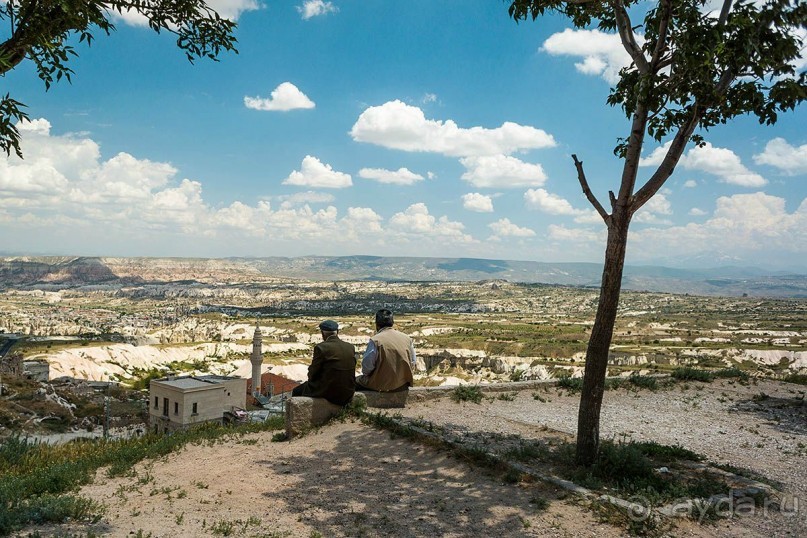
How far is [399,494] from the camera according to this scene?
21.0 feet

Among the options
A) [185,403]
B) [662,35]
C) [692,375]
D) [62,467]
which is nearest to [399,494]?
[62,467]

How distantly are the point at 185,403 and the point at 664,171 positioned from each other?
4038cm

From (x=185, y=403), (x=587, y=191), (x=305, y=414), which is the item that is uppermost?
(x=587, y=191)

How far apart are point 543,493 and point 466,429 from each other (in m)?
3.02

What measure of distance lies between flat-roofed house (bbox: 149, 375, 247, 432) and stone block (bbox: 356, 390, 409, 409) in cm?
3211

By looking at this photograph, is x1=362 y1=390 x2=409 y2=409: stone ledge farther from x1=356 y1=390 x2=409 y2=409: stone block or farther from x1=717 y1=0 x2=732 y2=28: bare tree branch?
x1=717 y1=0 x2=732 y2=28: bare tree branch

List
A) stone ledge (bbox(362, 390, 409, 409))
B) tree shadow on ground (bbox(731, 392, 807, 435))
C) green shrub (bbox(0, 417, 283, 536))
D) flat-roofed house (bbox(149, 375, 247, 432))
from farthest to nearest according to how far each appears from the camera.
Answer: flat-roofed house (bbox(149, 375, 247, 432)), stone ledge (bbox(362, 390, 409, 409)), tree shadow on ground (bbox(731, 392, 807, 435)), green shrub (bbox(0, 417, 283, 536))

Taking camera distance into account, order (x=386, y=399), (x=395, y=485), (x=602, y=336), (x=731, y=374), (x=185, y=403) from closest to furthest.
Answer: (x=395, y=485), (x=602, y=336), (x=386, y=399), (x=731, y=374), (x=185, y=403)

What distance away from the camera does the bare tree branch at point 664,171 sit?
7020 millimetres

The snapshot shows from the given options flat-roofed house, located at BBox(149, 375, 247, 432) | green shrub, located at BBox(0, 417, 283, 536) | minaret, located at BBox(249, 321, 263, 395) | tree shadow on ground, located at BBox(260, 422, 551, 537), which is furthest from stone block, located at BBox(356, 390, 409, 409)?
minaret, located at BBox(249, 321, 263, 395)

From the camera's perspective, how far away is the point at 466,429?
30.3 feet

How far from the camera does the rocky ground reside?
→ 18.0 ft

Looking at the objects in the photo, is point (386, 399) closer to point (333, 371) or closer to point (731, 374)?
point (333, 371)

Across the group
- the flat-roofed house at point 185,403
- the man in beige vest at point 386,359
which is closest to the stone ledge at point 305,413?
the man in beige vest at point 386,359
